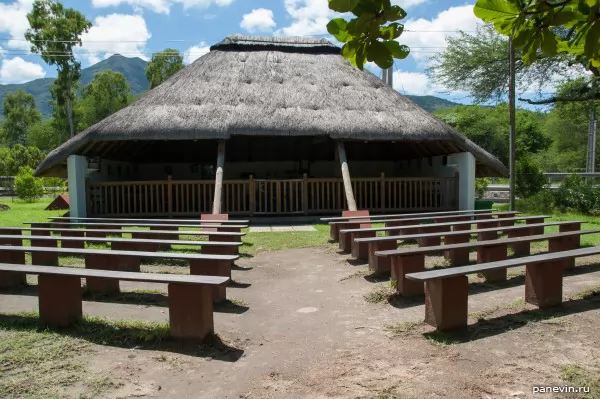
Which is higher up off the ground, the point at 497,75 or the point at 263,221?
the point at 497,75

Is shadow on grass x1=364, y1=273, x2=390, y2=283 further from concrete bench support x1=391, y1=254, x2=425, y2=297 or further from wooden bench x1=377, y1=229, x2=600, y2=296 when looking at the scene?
concrete bench support x1=391, y1=254, x2=425, y2=297

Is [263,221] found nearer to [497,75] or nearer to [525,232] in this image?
[525,232]

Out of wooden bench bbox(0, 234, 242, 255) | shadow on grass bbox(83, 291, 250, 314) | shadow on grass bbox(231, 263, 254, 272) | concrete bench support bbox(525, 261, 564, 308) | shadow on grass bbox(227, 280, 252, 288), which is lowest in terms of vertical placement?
shadow on grass bbox(227, 280, 252, 288)

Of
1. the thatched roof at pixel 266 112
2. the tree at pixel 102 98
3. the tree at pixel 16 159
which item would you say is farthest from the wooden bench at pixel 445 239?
the tree at pixel 102 98

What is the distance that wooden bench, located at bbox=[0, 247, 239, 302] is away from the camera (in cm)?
448

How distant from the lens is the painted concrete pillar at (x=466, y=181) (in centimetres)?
1276

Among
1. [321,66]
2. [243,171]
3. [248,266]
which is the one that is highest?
[321,66]

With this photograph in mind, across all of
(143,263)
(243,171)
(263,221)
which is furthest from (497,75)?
(143,263)

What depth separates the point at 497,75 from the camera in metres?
19.2

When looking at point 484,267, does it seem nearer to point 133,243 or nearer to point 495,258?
point 495,258

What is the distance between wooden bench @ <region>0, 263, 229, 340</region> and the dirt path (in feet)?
0.90

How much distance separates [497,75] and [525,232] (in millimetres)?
13979

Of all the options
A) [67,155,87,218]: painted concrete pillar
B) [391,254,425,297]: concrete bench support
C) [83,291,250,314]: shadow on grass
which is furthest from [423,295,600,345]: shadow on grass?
[67,155,87,218]: painted concrete pillar

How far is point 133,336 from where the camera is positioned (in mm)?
3678
